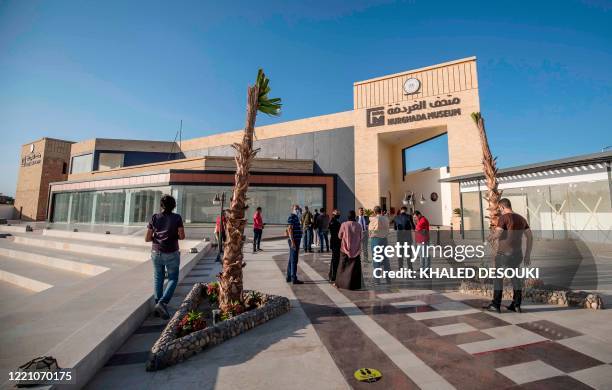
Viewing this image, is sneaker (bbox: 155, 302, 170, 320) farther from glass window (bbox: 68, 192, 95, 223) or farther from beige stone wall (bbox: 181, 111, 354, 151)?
glass window (bbox: 68, 192, 95, 223)

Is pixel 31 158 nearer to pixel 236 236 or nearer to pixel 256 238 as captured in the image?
pixel 256 238

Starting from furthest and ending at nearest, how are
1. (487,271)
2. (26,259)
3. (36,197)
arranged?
1. (36,197)
2. (26,259)
3. (487,271)

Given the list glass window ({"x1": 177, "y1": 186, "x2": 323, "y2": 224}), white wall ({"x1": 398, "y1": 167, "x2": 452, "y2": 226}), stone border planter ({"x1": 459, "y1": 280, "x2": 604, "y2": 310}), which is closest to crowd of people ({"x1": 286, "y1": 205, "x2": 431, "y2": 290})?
stone border planter ({"x1": 459, "y1": 280, "x2": 604, "y2": 310})

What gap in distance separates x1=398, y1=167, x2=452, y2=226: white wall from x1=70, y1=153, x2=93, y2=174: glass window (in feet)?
119

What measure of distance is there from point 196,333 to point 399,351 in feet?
8.20

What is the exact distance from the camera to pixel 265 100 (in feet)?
16.6

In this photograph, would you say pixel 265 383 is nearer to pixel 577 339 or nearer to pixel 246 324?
pixel 246 324

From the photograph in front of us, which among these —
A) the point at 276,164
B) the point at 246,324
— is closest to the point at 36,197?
the point at 276,164

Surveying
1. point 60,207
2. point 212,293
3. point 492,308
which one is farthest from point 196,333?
point 60,207

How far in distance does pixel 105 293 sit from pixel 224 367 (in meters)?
3.67

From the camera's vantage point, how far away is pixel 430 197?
25.2 metres

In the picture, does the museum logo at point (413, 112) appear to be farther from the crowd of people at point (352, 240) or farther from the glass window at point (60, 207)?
the glass window at point (60, 207)

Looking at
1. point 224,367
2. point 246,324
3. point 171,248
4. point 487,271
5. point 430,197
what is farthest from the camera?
point 430,197

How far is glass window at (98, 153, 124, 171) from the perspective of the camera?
32.8 metres
